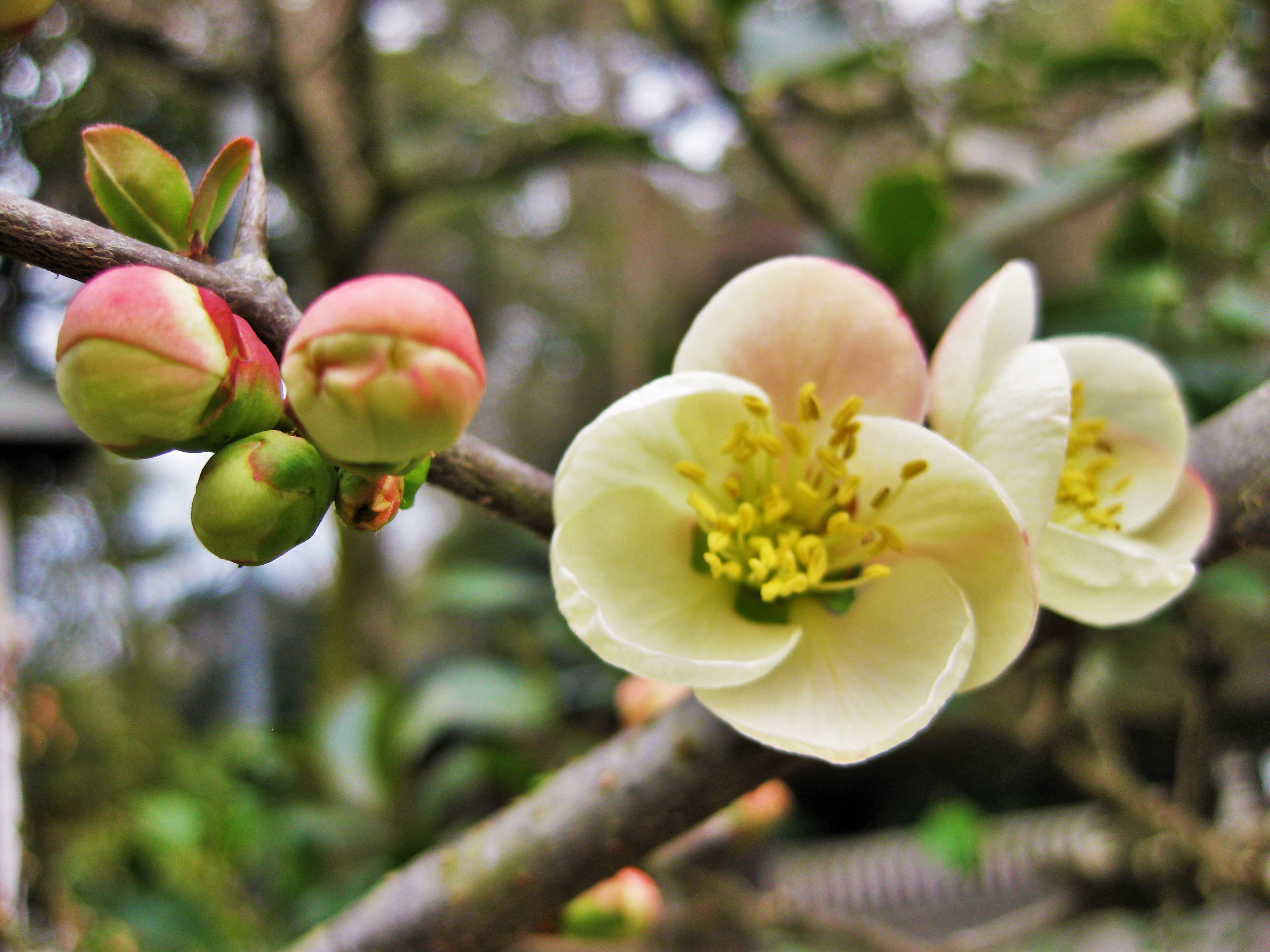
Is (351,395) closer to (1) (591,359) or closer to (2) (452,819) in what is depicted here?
(2) (452,819)

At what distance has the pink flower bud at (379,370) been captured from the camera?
19cm

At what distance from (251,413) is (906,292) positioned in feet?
2.73

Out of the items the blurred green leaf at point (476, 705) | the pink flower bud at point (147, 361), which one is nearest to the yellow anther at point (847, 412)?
the pink flower bud at point (147, 361)

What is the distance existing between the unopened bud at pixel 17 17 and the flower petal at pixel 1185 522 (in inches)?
17.6

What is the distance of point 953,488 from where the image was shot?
29 centimetres

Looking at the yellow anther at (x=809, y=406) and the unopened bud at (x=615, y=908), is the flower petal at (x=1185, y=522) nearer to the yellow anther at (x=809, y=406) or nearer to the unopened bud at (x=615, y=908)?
the yellow anther at (x=809, y=406)

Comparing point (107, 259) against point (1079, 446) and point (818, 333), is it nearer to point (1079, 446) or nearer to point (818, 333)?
point (818, 333)

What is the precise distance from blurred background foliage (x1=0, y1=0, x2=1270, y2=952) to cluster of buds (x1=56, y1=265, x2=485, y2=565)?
13.5 inches

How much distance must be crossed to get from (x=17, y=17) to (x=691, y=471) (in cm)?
26

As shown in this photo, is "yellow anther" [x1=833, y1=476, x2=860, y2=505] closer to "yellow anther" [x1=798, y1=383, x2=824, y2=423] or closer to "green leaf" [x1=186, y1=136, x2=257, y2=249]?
"yellow anther" [x1=798, y1=383, x2=824, y2=423]

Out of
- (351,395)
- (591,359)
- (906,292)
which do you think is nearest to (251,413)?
(351,395)

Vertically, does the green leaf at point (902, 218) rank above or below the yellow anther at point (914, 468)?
below

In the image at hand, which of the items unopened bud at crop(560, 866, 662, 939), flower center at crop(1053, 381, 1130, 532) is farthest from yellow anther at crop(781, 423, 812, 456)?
unopened bud at crop(560, 866, 662, 939)

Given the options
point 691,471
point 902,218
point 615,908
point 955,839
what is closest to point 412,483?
point 691,471
